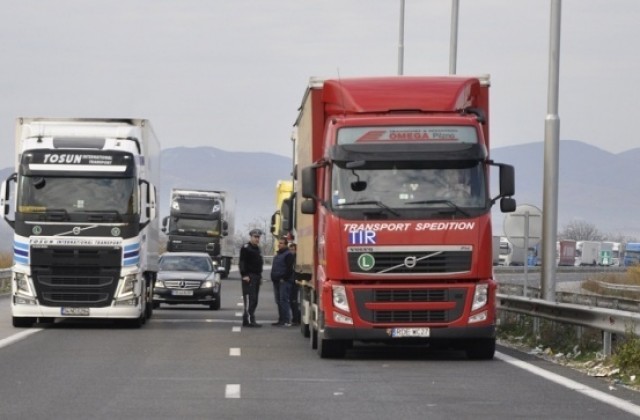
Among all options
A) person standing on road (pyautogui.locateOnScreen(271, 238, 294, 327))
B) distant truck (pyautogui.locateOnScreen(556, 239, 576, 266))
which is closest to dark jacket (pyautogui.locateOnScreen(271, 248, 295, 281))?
person standing on road (pyautogui.locateOnScreen(271, 238, 294, 327))

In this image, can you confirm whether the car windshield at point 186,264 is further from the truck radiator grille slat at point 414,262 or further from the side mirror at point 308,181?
the truck radiator grille slat at point 414,262

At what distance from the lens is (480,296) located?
1958 centimetres

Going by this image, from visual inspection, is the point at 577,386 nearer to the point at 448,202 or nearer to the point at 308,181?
the point at 448,202

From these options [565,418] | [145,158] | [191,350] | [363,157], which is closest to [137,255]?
[145,158]

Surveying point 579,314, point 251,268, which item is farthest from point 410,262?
point 251,268

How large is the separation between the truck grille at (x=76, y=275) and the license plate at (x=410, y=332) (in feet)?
28.0

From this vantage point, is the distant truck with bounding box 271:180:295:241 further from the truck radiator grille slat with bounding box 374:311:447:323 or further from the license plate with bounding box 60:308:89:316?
the truck radiator grille slat with bounding box 374:311:447:323

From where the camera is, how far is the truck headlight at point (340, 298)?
64.2 feet

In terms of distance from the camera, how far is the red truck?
19.3 m

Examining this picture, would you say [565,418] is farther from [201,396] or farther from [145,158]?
[145,158]

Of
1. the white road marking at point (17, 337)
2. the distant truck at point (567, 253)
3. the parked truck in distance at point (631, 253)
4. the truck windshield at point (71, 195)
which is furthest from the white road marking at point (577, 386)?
the parked truck in distance at point (631, 253)

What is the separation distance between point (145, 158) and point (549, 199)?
7261 mm

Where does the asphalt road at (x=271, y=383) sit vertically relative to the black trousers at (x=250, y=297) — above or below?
below

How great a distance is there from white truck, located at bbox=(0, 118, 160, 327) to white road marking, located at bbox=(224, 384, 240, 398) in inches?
445
